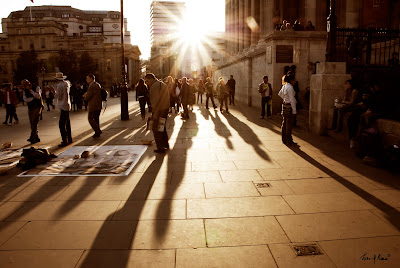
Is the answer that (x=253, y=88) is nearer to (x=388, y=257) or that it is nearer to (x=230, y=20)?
(x=388, y=257)

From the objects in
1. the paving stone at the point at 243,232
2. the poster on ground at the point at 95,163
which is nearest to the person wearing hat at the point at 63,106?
the poster on ground at the point at 95,163

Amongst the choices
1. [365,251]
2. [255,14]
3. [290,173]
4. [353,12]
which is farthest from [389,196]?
[255,14]

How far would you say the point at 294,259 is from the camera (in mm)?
3285

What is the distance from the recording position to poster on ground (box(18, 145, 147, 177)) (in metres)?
6.55

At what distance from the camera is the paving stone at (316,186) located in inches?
211

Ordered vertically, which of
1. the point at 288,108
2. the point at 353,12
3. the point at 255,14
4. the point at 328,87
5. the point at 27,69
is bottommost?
the point at 288,108

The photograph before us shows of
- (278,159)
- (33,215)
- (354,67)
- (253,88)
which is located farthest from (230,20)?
(33,215)

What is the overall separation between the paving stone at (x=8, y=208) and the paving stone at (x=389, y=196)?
5.29 m

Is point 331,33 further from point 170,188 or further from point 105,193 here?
point 105,193

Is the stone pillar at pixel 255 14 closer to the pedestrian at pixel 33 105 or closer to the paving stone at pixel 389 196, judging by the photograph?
the pedestrian at pixel 33 105

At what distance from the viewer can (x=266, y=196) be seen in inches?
200

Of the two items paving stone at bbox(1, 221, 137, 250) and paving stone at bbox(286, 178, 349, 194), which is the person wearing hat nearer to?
paving stone at bbox(1, 221, 137, 250)

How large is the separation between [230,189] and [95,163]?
3.32 metres

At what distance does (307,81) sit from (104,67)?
8754cm
